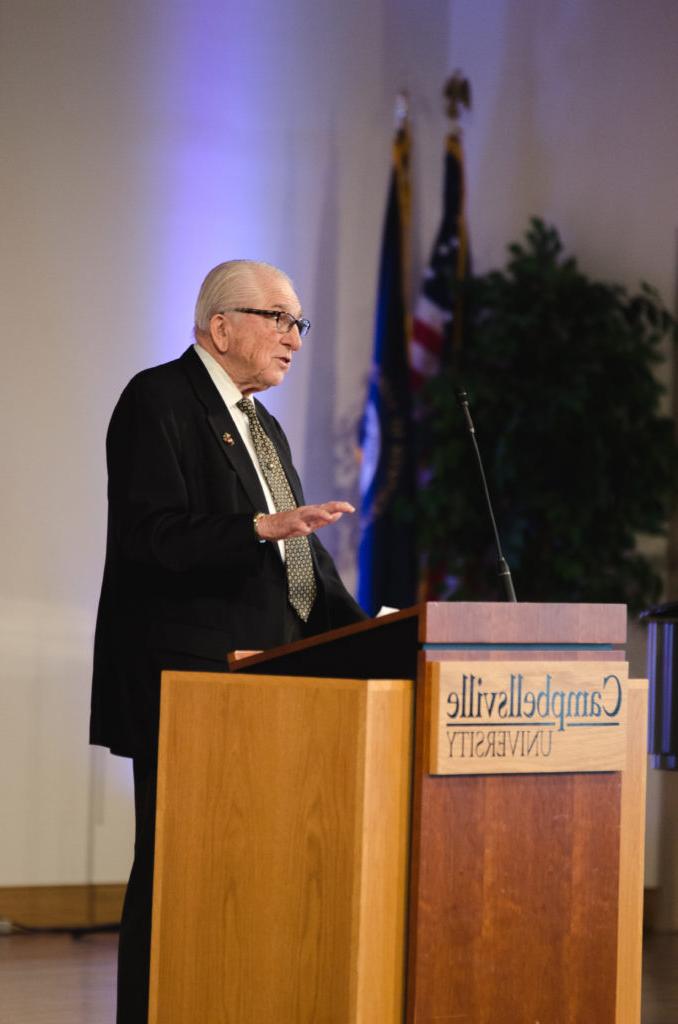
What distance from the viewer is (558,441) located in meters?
4.96

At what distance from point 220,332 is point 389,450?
240cm

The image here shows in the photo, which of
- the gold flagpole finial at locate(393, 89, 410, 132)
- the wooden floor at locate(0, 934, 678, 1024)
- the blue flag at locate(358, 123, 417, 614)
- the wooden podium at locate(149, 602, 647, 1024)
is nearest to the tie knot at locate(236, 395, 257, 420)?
the wooden podium at locate(149, 602, 647, 1024)

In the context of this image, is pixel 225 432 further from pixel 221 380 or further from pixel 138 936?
pixel 138 936

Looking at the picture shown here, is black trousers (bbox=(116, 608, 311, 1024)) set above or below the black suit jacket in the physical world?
below

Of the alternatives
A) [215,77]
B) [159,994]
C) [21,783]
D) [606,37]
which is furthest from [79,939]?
[606,37]

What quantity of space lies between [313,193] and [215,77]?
542mm

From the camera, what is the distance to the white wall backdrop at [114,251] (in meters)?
4.79

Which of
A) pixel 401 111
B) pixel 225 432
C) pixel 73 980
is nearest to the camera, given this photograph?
pixel 225 432

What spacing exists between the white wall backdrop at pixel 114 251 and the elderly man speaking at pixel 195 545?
199 centimetres

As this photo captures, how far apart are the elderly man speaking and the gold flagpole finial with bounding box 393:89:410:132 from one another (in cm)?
268

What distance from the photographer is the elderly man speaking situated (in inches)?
101

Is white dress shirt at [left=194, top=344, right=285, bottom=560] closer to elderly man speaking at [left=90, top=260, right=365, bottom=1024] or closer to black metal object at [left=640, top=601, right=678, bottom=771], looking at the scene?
elderly man speaking at [left=90, top=260, right=365, bottom=1024]

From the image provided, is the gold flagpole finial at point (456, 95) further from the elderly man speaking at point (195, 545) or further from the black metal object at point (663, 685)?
the elderly man speaking at point (195, 545)

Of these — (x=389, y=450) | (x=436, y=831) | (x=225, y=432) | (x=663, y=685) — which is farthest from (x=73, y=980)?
(x=436, y=831)
